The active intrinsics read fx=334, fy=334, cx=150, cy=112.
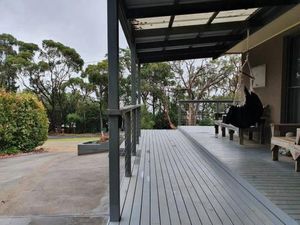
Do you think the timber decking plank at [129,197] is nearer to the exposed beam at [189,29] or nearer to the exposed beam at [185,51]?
the exposed beam at [189,29]

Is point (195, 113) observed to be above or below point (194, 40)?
below

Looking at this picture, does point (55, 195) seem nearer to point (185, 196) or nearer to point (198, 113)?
point (185, 196)

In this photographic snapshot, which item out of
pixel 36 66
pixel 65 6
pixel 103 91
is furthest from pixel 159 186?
pixel 65 6

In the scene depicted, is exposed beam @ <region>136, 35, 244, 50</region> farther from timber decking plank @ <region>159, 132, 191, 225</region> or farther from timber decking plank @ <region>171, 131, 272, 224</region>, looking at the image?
timber decking plank @ <region>171, 131, 272, 224</region>

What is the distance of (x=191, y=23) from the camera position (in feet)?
18.5

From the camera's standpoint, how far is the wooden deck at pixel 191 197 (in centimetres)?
294

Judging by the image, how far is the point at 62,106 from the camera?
20484 mm

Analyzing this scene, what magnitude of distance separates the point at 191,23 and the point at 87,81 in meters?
14.6

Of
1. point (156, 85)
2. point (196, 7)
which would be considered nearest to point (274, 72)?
point (196, 7)

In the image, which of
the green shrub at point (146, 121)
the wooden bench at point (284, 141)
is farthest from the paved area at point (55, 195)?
the green shrub at point (146, 121)

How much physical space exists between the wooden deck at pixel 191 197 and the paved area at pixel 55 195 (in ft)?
1.75

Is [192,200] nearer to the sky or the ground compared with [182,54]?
nearer to the ground

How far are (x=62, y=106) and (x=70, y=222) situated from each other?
57.7ft

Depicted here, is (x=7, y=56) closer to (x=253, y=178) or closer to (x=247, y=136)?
(x=247, y=136)
